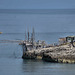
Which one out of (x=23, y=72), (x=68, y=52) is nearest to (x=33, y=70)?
(x=23, y=72)

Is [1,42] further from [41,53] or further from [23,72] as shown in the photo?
[23,72]

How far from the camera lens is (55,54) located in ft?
139

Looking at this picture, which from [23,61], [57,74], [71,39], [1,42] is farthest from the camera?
[1,42]

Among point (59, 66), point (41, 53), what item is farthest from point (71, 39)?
point (59, 66)

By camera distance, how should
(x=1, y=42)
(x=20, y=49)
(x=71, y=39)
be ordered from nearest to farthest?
(x=71, y=39) → (x=20, y=49) → (x=1, y=42)

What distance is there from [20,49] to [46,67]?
1485 cm

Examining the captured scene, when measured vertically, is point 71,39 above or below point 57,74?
above

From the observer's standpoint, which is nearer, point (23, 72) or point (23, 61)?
point (23, 72)

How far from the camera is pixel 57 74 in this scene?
37.3 m

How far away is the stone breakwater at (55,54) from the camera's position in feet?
138

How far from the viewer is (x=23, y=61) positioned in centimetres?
4425

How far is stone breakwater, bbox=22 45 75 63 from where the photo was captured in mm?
42062

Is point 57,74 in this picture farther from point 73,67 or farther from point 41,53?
point 41,53

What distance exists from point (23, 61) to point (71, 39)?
739cm
